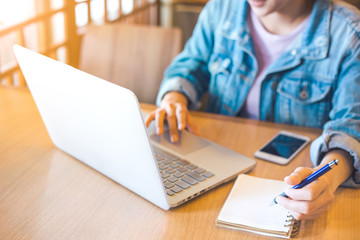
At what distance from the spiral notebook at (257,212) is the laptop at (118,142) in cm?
6

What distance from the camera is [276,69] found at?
118 centimetres

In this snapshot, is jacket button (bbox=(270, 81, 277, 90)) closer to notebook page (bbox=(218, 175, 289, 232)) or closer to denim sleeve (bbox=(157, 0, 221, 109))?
denim sleeve (bbox=(157, 0, 221, 109))

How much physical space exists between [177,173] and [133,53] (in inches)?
34.8

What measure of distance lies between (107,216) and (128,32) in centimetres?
103

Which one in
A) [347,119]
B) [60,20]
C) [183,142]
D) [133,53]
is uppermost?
[347,119]

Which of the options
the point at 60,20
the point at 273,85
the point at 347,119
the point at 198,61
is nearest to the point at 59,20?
the point at 60,20

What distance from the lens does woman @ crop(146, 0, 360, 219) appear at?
102 centimetres

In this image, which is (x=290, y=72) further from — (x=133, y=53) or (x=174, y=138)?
(x=133, y=53)

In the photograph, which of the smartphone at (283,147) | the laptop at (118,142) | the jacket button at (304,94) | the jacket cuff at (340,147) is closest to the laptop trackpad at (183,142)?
the laptop at (118,142)

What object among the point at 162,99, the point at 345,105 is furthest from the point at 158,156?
the point at 345,105

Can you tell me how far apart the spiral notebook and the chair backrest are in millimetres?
869

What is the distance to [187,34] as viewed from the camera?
3.17 m

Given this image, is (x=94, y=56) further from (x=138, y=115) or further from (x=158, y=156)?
(x=138, y=115)

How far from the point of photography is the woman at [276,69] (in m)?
1.02
